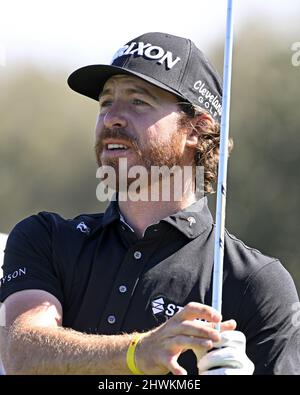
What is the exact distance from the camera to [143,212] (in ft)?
16.5

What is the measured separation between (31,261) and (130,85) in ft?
2.94

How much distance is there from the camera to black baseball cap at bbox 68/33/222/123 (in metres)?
5.13

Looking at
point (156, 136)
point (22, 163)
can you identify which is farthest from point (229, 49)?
point (22, 163)

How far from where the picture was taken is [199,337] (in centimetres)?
400

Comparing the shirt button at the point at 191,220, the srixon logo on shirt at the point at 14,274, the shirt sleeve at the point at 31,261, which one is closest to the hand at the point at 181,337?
the shirt sleeve at the point at 31,261

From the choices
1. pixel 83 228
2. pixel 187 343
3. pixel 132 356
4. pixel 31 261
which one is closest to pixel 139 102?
pixel 83 228

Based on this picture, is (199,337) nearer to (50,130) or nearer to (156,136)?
(156,136)

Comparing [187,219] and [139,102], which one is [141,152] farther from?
[187,219]

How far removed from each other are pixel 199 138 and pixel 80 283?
100 cm

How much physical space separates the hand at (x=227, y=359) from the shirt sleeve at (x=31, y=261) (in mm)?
922

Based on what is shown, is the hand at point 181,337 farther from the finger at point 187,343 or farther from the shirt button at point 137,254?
the shirt button at point 137,254

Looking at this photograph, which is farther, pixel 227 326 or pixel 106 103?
Result: pixel 106 103

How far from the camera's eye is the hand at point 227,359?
13.0ft

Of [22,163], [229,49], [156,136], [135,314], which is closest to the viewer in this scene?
[229,49]
